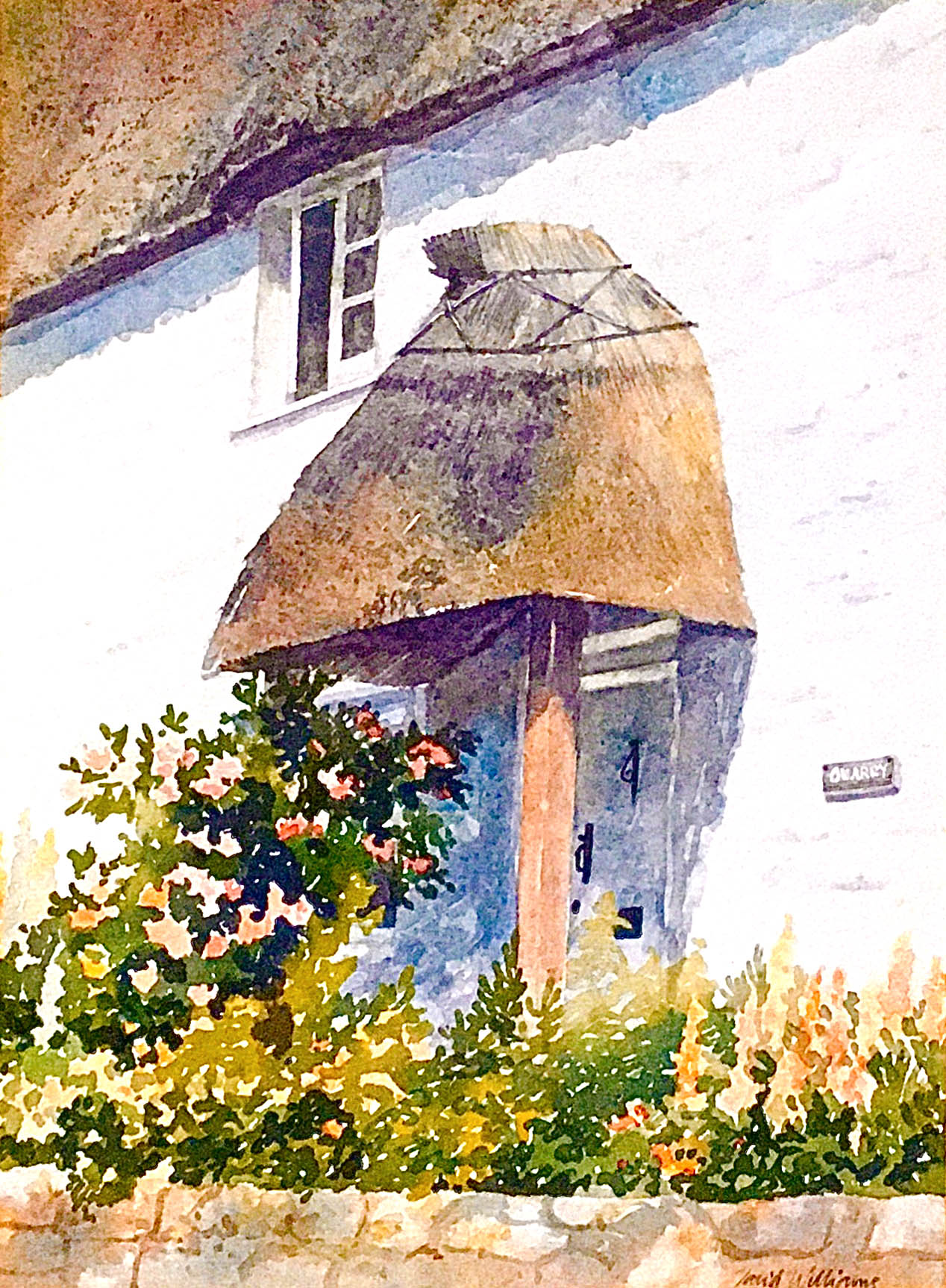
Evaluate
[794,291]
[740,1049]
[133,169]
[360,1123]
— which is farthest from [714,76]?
[360,1123]

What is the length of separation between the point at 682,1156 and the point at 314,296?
1214 millimetres

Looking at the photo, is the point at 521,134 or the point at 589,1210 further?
the point at 521,134

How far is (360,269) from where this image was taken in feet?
6.88

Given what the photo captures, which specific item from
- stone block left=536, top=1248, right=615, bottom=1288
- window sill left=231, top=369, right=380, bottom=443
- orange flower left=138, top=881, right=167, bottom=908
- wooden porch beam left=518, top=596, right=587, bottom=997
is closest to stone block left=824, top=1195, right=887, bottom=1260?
stone block left=536, top=1248, right=615, bottom=1288

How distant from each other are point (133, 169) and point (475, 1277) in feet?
4.99

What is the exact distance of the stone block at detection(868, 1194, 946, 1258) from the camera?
176 centimetres

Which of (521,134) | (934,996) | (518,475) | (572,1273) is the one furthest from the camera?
(521,134)

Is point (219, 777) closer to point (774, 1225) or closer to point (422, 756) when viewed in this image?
point (422, 756)

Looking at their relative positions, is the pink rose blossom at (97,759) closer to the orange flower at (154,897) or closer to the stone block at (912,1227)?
the orange flower at (154,897)

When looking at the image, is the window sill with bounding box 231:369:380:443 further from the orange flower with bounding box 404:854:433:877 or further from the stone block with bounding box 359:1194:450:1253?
the stone block with bounding box 359:1194:450:1253

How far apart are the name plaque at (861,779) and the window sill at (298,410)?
782 mm

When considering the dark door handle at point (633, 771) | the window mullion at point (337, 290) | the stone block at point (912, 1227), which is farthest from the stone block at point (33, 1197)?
the window mullion at point (337, 290)

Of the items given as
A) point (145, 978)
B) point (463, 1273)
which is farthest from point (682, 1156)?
point (145, 978)

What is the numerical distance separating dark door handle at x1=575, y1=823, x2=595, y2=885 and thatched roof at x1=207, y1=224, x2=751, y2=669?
0.28m
